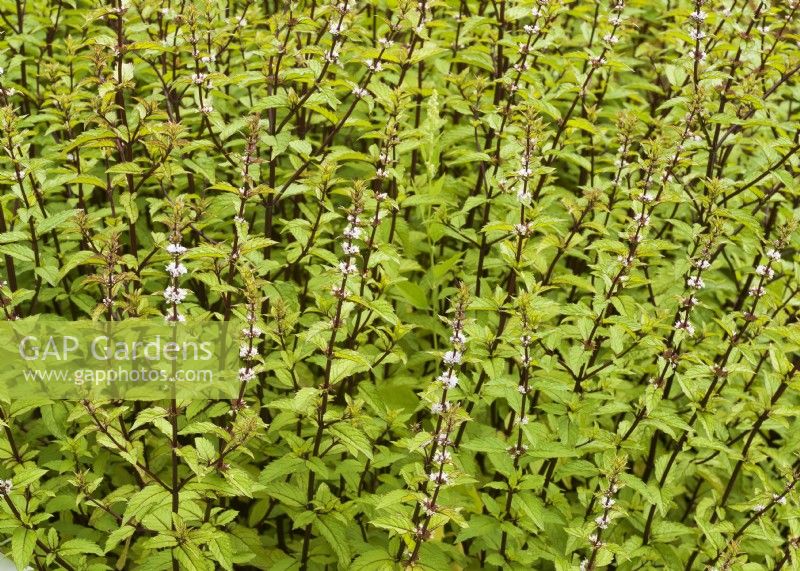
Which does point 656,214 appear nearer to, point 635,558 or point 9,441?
point 635,558

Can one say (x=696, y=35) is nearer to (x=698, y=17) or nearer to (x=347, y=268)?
(x=698, y=17)

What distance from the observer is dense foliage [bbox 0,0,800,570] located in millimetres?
3545

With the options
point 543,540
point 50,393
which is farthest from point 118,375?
point 543,540

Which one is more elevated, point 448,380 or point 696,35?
point 696,35

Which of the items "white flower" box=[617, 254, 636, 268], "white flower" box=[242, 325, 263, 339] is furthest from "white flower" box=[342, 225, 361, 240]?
"white flower" box=[617, 254, 636, 268]

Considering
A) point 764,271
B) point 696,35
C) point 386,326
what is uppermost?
point 696,35

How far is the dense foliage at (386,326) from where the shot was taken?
354 cm

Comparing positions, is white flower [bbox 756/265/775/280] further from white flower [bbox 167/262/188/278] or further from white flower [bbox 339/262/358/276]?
white flower [bbox 167/262/188/278]

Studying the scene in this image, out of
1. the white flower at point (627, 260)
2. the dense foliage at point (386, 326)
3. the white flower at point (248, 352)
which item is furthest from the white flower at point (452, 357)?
the white flower at point (627, 260)

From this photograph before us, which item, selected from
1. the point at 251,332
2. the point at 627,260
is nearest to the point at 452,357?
the point at 251,332

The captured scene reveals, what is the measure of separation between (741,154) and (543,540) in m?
3.42

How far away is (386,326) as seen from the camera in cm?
423

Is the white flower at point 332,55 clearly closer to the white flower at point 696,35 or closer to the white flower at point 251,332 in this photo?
the white flower at point 251,332

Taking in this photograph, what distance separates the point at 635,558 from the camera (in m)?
4.20
